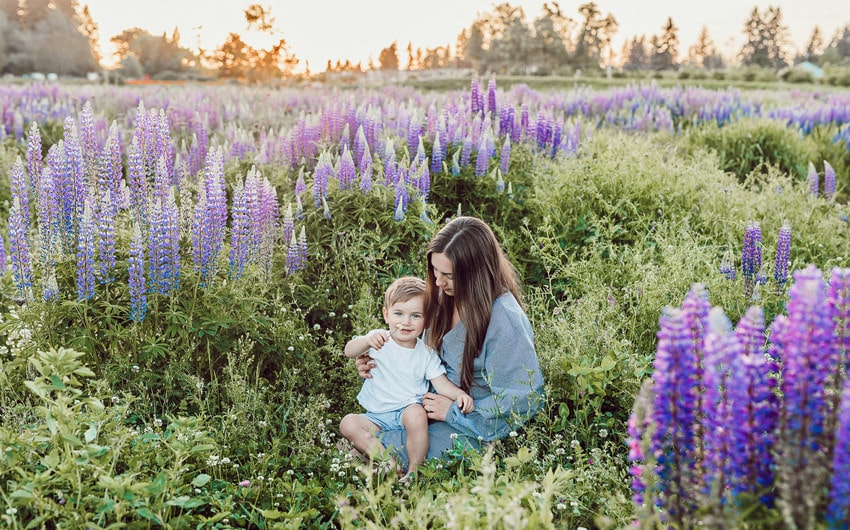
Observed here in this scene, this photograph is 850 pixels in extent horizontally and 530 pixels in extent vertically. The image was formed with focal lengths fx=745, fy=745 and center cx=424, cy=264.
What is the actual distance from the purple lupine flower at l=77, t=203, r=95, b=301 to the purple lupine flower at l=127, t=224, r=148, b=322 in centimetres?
19

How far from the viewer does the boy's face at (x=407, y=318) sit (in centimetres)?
397

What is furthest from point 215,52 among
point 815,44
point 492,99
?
point 815,44

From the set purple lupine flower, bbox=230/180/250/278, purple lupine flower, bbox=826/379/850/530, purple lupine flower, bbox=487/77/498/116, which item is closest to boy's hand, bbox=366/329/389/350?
purple lupine flower, bbox=230/180/250/278

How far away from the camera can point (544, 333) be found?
4.70m

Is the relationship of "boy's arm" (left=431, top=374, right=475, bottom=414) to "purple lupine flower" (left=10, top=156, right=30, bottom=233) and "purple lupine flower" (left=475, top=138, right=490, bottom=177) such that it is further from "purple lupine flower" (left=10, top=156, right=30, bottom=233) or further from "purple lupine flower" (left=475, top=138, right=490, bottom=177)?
"purple lupine flower" (left=475, top=138, right=490, bottom=177)

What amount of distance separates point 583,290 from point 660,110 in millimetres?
7538

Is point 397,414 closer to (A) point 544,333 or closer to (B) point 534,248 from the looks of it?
(A) point 544,333

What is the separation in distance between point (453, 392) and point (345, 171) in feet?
8.18

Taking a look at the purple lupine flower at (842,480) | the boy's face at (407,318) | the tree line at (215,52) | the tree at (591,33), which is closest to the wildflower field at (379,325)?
the purple lupine flower at (842,480)

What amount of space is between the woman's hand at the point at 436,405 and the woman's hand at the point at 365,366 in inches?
14.3

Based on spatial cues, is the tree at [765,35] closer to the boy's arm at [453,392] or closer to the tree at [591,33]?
the tree at [591,33]

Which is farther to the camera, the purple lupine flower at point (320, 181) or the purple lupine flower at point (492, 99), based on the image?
the purple lupine flower at point (492, 99)

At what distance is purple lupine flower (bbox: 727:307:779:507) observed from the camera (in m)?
1.93

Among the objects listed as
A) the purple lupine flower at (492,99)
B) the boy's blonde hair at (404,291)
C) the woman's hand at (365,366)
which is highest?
the purple lupine flower at (492,99)
